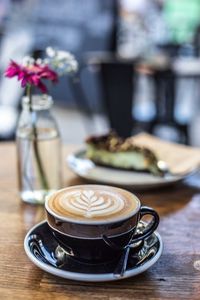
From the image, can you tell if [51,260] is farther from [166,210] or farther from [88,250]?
[166,210]

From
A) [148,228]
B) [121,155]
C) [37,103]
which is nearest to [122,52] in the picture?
[121,155]

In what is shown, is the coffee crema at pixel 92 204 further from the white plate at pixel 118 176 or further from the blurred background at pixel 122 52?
the blurred background at pixel 122 52

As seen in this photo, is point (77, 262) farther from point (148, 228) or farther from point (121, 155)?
point (121, 155)

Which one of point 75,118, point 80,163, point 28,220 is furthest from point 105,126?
point 28,220

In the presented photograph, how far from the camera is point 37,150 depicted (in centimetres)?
99

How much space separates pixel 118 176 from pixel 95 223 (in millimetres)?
466

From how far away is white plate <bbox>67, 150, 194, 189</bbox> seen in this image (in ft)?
3.42

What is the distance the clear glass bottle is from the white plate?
114 mm

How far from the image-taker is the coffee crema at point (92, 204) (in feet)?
2.14

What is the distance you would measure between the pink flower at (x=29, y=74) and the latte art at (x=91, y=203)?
11.5 inches

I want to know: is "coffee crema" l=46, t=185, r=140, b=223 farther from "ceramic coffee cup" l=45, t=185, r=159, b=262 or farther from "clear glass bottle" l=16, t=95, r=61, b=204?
"clear glass bottle" l=16, t=95, r=61, b=204

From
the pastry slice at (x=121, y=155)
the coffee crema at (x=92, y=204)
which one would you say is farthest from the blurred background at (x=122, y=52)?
the coffee crema at (x=92, y=204)

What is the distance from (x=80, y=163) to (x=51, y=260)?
0.51 metres

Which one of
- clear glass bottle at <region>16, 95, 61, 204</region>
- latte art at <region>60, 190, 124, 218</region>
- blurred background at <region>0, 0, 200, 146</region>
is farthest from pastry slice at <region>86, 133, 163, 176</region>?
blurred background at <region>0, 0, 200, 146</region>
